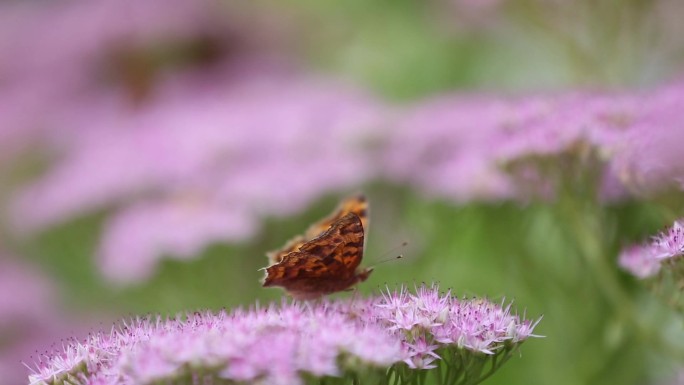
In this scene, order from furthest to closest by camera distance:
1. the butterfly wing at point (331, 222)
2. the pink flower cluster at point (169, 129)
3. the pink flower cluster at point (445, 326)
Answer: the pink flower cluster at point (169, 129) → the butterfly wing at point (331, 222) → the pink flower cluster at point (445, 326)

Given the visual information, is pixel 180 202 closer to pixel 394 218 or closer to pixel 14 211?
pixel 394 218

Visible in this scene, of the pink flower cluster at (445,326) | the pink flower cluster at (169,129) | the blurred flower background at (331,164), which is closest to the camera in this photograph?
the pink flower cluster at (445,326)

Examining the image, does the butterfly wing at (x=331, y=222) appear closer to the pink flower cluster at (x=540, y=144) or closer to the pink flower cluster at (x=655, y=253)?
the pink flower cluster at (x=540, y=144)

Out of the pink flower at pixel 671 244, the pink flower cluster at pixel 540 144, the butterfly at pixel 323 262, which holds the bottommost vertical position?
the pink flower at pixel 671 244

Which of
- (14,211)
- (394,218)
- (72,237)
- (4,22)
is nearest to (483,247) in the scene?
(394,218)

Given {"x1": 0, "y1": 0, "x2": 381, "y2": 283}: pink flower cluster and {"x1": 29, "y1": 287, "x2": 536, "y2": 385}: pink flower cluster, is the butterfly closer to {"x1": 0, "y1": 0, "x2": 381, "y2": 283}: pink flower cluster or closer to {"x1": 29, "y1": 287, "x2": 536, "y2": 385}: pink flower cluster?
{"x1": 29, "y1": 287, "x2": 536, "y2": 385}: pink flower cluster

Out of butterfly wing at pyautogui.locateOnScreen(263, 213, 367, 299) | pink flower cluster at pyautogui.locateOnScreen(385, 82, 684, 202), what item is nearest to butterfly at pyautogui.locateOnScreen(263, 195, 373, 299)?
butterfly wing at pyautogui.locateOnScreen(263, 213, 367, 299)

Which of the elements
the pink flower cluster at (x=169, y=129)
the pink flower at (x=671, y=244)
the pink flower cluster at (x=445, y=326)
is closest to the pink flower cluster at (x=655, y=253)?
the pink flower at (x=671, y=244)
